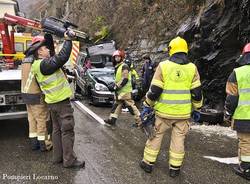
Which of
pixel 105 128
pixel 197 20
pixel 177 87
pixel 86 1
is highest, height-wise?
pixel 86 1

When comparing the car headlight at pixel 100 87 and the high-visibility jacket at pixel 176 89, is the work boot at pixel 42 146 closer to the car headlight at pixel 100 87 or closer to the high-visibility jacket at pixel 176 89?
the high-visibility jacket at pixel 176 89

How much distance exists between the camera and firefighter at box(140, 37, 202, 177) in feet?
18.7

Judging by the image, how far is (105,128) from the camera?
29.1 ft

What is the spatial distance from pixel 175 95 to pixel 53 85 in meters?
1.83

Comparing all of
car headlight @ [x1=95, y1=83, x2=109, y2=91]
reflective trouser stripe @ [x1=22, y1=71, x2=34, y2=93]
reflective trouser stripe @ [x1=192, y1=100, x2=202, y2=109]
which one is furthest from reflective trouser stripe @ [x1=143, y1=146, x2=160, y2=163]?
car headlight @ [x1=95, y1=83, x2=109, y2=91]

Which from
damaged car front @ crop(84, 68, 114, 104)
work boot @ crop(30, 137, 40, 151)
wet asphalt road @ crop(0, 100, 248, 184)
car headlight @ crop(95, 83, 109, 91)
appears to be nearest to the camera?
wet asphalt road @ crop(0, 100, 248, 184)

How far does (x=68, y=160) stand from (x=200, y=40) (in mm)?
6883

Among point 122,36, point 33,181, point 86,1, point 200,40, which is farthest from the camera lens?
point 86,1

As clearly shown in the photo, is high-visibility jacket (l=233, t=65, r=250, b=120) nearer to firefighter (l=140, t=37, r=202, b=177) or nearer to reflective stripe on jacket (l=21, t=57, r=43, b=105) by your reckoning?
firefighter (l=140, t=37, r=202, b=177)

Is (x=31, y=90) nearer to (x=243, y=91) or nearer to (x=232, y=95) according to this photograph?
(x=232, y=95)

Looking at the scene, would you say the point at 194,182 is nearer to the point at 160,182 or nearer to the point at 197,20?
the point at 160,182

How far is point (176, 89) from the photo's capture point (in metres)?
5.72

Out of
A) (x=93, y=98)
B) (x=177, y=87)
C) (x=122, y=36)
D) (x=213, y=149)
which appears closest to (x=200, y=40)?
(x=93, y=98)

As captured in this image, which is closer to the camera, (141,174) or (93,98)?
(141,174)
